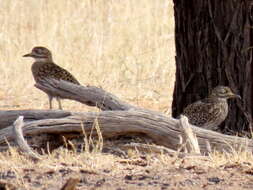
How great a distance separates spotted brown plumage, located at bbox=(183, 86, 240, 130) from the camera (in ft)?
29.0

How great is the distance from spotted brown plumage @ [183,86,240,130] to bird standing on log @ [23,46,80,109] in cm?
178

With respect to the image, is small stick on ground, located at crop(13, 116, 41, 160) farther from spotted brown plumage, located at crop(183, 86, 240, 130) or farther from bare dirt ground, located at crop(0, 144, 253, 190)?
spotted brown plumage, located at crop(183, 86, 240, 130)

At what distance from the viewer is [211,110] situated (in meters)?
9.27

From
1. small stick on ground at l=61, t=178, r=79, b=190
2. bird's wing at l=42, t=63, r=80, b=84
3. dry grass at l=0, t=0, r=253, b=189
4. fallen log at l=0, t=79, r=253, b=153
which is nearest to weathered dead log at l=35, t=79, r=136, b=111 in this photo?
fallen log at l=0, t=79, r=253, b=153

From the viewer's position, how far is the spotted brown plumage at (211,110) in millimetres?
8828

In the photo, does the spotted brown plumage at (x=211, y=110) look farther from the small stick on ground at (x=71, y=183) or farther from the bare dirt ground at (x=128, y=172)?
the small stick on ground at (x=71, y=183)

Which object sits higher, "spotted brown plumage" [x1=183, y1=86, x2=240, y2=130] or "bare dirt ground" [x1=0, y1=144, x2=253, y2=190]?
"bare dirt ground" [x1=0, y1=144, x2=253, y2=190]

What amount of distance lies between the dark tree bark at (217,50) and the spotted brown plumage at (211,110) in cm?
13

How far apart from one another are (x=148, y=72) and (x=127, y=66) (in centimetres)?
37

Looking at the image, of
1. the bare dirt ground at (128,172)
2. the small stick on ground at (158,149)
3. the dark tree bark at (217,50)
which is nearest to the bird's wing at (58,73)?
the dark tree bark at (217,50)

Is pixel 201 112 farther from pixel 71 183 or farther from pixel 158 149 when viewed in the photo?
pixel 71 183

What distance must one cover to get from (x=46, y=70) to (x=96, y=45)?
9.71 feet

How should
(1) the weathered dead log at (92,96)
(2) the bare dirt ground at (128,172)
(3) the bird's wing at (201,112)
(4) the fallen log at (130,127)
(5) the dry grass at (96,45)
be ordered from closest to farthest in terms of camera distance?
(2) the bare dirt ground at (128,172) < (4) the fallen log at (130,127) < (1) the weathered dead log at (92,96) < (3) the bird's wing at (201,112) < (5) the dry grass at (96,45)

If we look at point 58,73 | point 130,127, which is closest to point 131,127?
point 130,127
